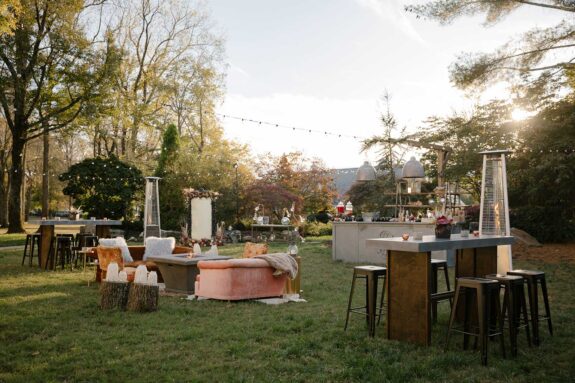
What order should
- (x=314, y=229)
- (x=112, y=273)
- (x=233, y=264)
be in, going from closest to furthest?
(x=112, y=273) < (x=233, y=264) < (x=314, y=229)

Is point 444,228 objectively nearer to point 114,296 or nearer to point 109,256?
point 114,296

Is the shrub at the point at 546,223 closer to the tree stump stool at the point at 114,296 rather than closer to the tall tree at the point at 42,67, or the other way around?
the tree stump stool at the point at 114,296

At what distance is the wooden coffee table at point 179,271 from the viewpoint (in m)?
8.23

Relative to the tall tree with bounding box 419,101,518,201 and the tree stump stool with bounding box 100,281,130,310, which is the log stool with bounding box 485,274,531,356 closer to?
the tree stump stool with bounding box 100,281,130,310

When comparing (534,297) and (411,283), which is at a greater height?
(411,283)

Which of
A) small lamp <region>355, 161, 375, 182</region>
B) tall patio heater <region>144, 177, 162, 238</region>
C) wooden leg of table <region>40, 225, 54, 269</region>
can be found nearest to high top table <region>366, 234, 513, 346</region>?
small lamp <region>355, 161, 375, 182</region>

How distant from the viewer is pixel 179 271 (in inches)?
329

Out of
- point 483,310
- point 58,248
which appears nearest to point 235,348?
point 483,310

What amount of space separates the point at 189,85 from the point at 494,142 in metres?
17.5

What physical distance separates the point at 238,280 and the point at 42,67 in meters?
15.6

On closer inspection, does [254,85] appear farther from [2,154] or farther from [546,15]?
[2,154]

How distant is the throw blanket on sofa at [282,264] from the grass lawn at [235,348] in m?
0.50

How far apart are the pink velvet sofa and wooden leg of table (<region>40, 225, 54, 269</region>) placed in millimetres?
4957

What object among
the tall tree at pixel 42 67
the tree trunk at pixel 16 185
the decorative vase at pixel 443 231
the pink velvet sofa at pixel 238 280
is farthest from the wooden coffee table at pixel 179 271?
the tree trunk at pixel 16 185
